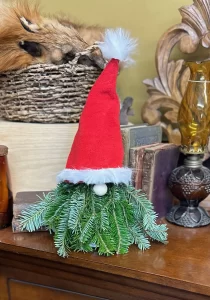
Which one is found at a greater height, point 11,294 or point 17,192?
point 17,192

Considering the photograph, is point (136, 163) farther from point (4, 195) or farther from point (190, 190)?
point (4, 195)

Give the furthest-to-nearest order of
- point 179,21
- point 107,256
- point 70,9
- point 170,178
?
1. point 70,9
2. point 179,21
3. point 170,178
4. point 107,256

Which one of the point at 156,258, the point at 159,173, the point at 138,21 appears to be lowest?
the point at 156,258

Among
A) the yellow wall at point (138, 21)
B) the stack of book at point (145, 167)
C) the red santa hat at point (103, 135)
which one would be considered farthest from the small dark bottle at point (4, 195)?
the yellow wall at point (138, 21)

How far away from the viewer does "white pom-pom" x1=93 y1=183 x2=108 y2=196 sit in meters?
0.59

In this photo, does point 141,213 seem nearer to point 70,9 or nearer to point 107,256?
point 107,256

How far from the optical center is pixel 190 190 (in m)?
0.69

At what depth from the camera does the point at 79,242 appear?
60 cm

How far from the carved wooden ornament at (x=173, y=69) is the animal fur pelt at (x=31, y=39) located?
185 mm

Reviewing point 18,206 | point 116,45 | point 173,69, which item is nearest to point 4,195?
point 18,206

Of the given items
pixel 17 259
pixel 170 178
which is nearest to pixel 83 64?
pixel 170 178

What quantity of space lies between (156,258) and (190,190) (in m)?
0.16

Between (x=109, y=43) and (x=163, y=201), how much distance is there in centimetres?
33

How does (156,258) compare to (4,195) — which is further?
(4,195)
